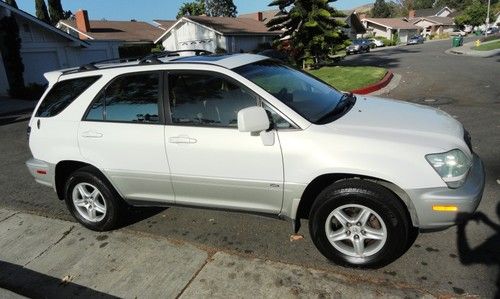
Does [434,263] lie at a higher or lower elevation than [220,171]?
lower

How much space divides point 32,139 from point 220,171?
7.81 ft

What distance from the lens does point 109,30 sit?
40.9 meters

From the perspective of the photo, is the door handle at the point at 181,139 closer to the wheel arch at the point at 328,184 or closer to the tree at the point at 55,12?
the wheel arch at the point at 328,184

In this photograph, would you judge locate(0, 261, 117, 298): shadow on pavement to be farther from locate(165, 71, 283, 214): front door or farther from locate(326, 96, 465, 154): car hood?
locate(326, 96, 465, 154): car hood

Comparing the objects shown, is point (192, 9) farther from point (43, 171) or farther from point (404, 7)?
point (404, 7)

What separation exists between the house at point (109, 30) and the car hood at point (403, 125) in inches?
1449

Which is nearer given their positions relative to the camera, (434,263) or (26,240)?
(434,263)

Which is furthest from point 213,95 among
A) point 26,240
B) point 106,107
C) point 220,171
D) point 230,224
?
point 26,240

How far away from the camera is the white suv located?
10.1 feet

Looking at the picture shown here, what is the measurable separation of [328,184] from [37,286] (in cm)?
270

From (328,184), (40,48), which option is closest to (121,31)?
(40,48)

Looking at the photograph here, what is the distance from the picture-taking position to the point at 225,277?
3.40m

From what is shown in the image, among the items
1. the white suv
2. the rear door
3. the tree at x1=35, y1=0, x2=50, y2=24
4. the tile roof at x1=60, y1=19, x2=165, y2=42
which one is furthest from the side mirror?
the tree at x1=35, y1=0, x2=50, y2=24

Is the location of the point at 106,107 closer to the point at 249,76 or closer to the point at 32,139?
the point at 32,139
